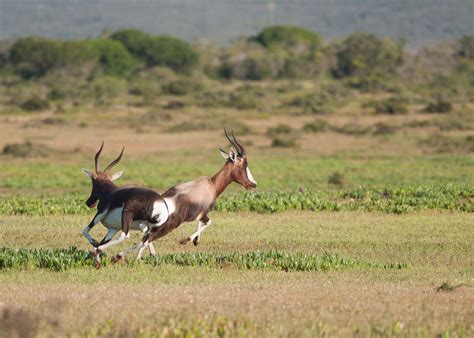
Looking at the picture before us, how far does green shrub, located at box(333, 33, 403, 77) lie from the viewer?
69.9m

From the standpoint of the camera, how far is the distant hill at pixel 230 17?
133m

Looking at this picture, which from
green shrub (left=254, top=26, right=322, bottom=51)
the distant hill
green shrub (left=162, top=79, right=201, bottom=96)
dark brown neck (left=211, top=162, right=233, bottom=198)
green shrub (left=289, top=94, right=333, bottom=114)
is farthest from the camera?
the distant hill

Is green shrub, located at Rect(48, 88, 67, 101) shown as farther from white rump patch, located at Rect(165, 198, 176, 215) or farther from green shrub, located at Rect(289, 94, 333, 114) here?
white rump patch, located at Rect(165, 198, 176, 215)

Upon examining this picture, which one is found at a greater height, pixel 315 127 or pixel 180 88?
pixel 315 127

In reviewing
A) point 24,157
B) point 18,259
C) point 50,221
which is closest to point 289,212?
point 50,221

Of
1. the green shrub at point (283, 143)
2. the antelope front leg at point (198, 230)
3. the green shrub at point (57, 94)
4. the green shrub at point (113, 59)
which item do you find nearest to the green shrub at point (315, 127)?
the green shrub at point (283, 143)

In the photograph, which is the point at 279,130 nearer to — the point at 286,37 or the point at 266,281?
the point at 266,281

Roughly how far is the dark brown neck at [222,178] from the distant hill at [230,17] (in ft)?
381

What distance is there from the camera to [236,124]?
119 feet

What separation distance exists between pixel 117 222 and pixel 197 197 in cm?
116

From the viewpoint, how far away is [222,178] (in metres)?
12.7

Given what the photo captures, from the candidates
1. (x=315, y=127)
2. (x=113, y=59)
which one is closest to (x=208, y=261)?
(x=315, y=127)

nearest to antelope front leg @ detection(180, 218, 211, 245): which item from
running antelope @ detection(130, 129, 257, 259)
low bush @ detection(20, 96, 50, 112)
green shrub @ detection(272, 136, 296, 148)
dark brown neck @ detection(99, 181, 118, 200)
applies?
running antelope @ detection(130, 129, 257, 259)

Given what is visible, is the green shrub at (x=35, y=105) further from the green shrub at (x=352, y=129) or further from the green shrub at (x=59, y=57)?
the green shrub at (x=59, y=57)
